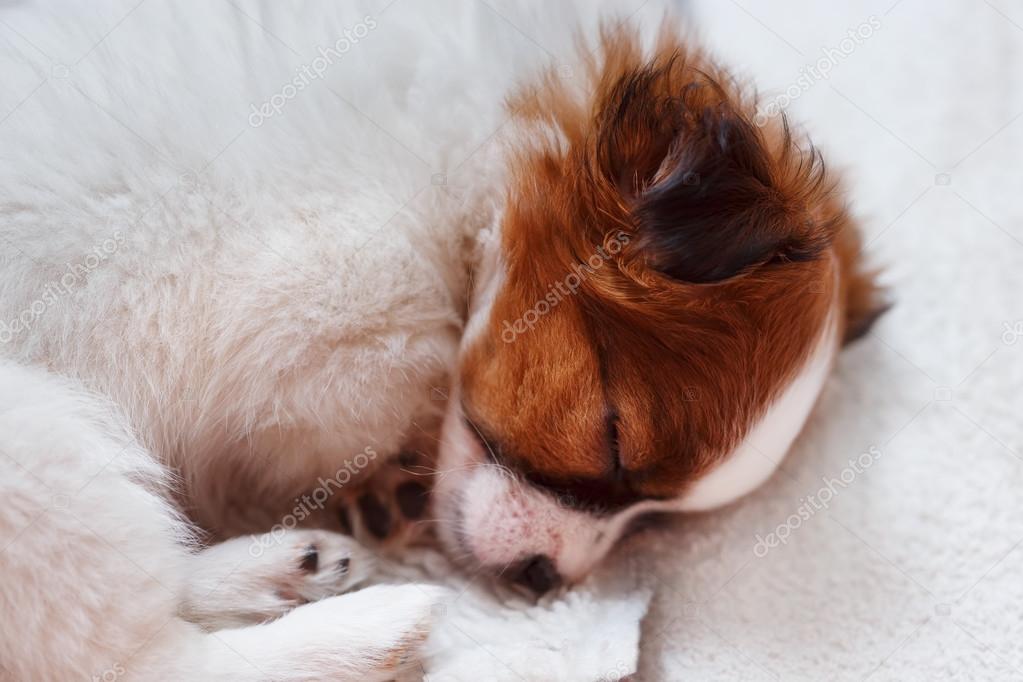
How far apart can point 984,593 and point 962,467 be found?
241 millimetres

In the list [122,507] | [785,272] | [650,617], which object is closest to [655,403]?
[785,272]

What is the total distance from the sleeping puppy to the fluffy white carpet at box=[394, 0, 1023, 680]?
150 mm

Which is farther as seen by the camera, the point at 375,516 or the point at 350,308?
the point at 375,516

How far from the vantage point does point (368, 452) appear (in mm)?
1598

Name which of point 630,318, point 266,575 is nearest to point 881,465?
point 630,318

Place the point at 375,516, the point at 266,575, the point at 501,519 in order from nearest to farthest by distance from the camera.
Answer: the point at 266,575 → the point at 501,519 → the point at 375,516

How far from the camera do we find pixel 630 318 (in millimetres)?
1387

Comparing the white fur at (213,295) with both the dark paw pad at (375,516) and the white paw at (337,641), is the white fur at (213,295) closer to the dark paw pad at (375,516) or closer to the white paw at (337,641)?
the white paw at (337,641)

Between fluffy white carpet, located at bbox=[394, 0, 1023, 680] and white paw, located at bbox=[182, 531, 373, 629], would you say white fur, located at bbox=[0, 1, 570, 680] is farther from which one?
fluffy white carpet, located at bbox=[394, 0, 1023, 680]

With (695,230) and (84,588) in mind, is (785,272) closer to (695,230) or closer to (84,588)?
(695,230)

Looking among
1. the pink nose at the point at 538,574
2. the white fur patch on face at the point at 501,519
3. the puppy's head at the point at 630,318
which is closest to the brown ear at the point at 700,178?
the puppy's head at the point at 630,318

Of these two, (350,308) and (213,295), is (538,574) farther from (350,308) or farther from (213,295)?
(213,295)

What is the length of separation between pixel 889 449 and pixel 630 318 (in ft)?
2.24

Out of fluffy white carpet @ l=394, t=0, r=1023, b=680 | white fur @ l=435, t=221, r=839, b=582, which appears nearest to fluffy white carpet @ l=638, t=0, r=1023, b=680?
fluffy white carpet @ l=394, t=0, r=1023, b=680
